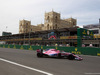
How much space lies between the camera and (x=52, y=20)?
6381cm

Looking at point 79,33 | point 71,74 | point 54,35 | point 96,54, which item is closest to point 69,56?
point 71,74

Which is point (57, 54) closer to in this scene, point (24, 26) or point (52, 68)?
point (52, 68)

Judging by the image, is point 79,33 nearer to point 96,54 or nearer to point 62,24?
point 96,54

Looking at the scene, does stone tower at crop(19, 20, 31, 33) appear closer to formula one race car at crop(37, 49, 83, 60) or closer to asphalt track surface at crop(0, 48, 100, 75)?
formula one race car at crop(37, 49, 83, 60)

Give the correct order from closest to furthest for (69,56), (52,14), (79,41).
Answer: (69,56), (79,41), (52,14)

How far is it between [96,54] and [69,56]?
7.34 m

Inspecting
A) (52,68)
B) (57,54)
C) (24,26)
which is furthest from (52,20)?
(52,68)

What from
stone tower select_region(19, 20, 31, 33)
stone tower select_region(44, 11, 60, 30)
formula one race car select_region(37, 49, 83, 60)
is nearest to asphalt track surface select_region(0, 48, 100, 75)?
formula one race car select_region(37, 49, 83, 60)

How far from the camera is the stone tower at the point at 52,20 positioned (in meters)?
63.8

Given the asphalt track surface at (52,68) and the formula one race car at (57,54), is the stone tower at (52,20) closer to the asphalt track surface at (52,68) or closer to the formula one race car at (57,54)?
the formula one race car at (57,54)

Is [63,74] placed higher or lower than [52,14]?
lower

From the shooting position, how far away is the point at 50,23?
64250 millimetres

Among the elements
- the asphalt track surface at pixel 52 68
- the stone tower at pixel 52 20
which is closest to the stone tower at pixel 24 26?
the stone tower at pixel 52 20

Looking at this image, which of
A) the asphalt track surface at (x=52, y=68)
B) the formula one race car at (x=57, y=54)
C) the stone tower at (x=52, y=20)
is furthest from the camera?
the stone tower at (x=52, y=20)
